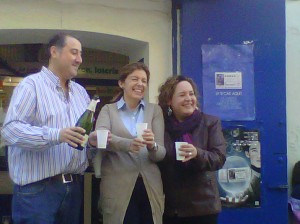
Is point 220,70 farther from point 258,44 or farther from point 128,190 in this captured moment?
point 128,190

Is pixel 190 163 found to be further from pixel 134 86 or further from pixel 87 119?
pixel 87 119

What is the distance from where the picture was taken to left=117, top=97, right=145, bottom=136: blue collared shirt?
12.4ft

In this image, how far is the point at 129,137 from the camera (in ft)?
12.1

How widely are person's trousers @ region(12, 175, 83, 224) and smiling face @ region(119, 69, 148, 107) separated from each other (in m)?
0.78

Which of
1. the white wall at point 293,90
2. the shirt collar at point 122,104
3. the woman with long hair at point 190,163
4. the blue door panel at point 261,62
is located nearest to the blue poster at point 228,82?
the blue door panel at point 261,62

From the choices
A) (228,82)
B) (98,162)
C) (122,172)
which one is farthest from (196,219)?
(228,82)

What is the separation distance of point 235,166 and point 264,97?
0.82 metres

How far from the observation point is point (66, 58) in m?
3.58

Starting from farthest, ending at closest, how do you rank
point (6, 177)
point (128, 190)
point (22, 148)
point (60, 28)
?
1. point (6, 177)
2. point (60, 28)
3. point (128, 190)
4. point (22, 148)

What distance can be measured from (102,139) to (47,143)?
38cm

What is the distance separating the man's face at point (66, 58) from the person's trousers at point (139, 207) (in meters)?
0.95

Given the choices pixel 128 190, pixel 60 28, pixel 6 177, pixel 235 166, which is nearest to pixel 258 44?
pixel 235 166

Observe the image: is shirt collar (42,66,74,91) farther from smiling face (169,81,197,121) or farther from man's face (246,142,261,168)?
man's face (246,142,261,168)

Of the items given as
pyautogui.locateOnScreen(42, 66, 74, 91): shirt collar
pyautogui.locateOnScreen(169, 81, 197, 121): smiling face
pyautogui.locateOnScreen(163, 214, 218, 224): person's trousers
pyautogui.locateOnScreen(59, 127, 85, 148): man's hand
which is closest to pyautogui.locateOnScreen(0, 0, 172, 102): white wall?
pyautogui.locateOnScreen(169, 81, 197, 121): smiling face
